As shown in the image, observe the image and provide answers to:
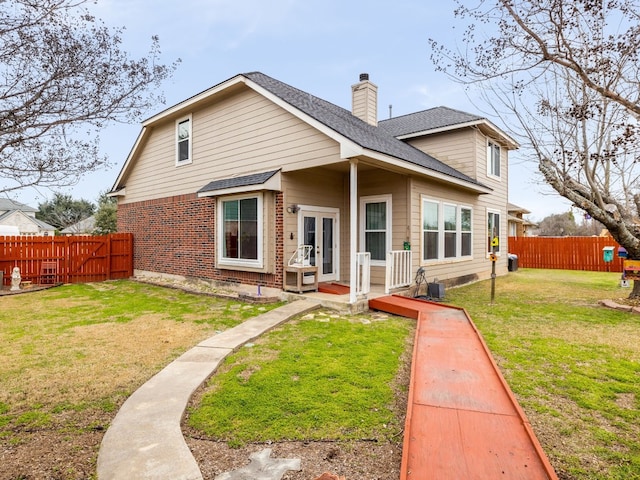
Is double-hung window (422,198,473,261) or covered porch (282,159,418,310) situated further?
double-hung window (422,198,473,261)

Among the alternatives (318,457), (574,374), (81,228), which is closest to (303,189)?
(574,374)

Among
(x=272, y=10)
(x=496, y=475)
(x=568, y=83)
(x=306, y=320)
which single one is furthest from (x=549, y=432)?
(x=272, y=10)

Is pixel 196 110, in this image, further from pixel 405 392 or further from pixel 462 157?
pixel 405 392

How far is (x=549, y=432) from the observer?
3037 mm

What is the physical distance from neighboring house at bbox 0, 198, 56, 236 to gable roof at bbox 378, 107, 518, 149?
3612cm

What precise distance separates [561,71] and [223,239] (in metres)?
8.39

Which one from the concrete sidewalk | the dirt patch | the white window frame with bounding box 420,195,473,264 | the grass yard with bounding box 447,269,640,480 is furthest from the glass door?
the dirt patch

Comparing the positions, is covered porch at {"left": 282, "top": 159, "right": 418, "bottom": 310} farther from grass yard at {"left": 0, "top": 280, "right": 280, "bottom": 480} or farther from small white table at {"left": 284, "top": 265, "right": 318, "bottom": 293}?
grass yard at {"left": 0, "top": 280, "right": 280, "bottom": 480}

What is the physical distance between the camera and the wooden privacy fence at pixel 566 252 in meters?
17.2

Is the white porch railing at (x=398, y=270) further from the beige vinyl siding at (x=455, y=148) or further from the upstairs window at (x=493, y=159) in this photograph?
the upstairs window at (x=493, y=159)

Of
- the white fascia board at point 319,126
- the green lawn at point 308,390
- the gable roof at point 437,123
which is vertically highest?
the gable roof at point 437,123

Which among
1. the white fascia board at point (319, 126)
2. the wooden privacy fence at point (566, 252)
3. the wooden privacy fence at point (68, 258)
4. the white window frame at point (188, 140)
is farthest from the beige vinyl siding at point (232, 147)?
the wooden privacy fence at point (566, 252)

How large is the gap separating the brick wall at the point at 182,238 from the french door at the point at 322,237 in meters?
0.77

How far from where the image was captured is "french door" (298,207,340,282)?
9102mm
